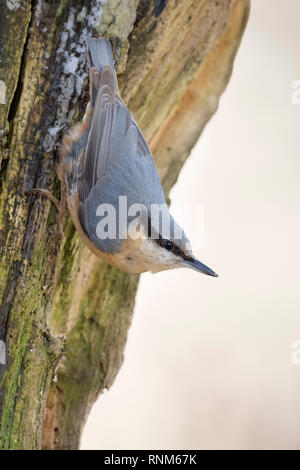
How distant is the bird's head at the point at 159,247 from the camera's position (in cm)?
312

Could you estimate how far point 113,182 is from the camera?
325 cm

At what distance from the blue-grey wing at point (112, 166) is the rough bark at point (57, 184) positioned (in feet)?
0.50

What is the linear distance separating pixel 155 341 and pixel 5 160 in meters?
2.74

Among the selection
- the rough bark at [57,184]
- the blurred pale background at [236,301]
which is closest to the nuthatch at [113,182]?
the rough bark at [57,184]

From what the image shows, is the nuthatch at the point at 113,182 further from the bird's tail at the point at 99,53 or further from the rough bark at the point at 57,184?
the rough bark at the point at 57,184

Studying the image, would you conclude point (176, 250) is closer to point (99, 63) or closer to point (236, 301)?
point (99, 63)

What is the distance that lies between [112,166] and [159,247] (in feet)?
1.55

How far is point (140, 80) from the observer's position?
12.0 ft

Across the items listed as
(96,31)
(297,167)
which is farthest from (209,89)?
(297,167)

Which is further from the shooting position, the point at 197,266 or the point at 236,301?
the point at 236,301

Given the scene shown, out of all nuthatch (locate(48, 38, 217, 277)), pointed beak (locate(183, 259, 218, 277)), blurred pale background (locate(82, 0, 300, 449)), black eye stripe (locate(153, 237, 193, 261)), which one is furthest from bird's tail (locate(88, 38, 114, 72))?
blurred pale background (locate(82, 0, 300, 449))

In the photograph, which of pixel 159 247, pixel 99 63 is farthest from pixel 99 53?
pixel 159 247
